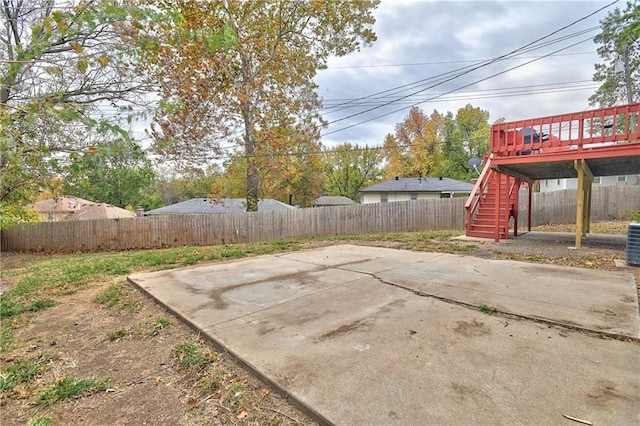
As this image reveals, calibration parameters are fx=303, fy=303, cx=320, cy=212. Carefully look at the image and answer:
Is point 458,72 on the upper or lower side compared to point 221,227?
upper

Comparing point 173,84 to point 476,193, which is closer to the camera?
point 173,84

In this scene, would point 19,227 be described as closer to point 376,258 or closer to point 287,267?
point 287,267

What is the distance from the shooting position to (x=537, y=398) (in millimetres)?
1616

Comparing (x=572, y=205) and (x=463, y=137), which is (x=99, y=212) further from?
(x=463, y=137)

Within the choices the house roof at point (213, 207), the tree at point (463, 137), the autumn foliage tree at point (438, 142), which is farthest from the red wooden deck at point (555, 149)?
the tree at point (463, 137)

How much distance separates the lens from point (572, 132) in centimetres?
652

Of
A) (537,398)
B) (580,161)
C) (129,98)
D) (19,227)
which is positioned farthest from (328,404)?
(19,227)

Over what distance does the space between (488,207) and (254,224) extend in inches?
335

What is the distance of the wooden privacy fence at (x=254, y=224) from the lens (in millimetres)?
12258

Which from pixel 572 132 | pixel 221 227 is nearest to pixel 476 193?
pixel 572 132

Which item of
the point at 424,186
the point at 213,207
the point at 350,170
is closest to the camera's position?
the point at 424,186

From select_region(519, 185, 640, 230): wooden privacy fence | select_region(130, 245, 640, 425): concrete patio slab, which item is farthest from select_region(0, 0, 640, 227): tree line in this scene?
select_region(519, 185, 640, 230): wooden privacy fence

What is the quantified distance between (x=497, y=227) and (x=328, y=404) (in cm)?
759

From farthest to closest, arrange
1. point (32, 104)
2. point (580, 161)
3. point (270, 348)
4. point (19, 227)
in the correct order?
1. point (19, 227)
2. point (580, 161)
3. point (270, 348)
4. point (32, 104)
